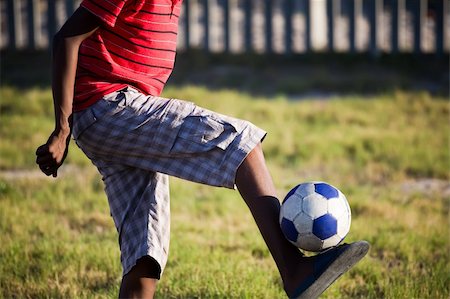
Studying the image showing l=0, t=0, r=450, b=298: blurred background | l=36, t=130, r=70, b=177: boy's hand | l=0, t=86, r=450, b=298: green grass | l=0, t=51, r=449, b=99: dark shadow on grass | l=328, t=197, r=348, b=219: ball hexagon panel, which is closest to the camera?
l=36, t=130, r=70, b=177: boy's hand

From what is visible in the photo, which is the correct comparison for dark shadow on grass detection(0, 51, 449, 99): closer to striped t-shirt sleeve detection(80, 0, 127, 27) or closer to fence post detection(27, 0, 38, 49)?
fence post detection(27, 0, 38, 49)

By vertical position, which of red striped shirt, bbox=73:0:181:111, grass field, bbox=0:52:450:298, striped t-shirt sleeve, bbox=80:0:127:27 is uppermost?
striped t-shirt sleeve, bbox=80:0:127:27

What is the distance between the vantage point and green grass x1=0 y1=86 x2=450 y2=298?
4184 mm

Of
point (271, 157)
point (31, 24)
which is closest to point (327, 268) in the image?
point (271, 157)

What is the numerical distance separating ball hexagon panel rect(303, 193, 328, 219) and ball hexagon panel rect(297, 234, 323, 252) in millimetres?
120

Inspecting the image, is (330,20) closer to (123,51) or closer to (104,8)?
(123,51)

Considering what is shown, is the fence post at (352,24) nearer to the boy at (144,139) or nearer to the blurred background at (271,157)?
the blurred background at (271,157)

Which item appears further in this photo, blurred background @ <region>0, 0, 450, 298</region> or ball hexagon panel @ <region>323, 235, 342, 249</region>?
blurred background @ <region>0, 0, 450, 298</region>

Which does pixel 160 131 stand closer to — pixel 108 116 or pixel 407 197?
pixel 108 116

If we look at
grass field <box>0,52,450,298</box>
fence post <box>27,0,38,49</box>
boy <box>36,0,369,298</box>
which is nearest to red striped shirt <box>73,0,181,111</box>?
boy <box>36,0,369,298</box>

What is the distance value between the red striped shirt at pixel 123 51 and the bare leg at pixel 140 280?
2.30ft

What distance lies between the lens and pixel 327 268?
113 inches

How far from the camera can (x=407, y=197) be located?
6.24m

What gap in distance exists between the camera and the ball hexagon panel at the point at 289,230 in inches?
117
